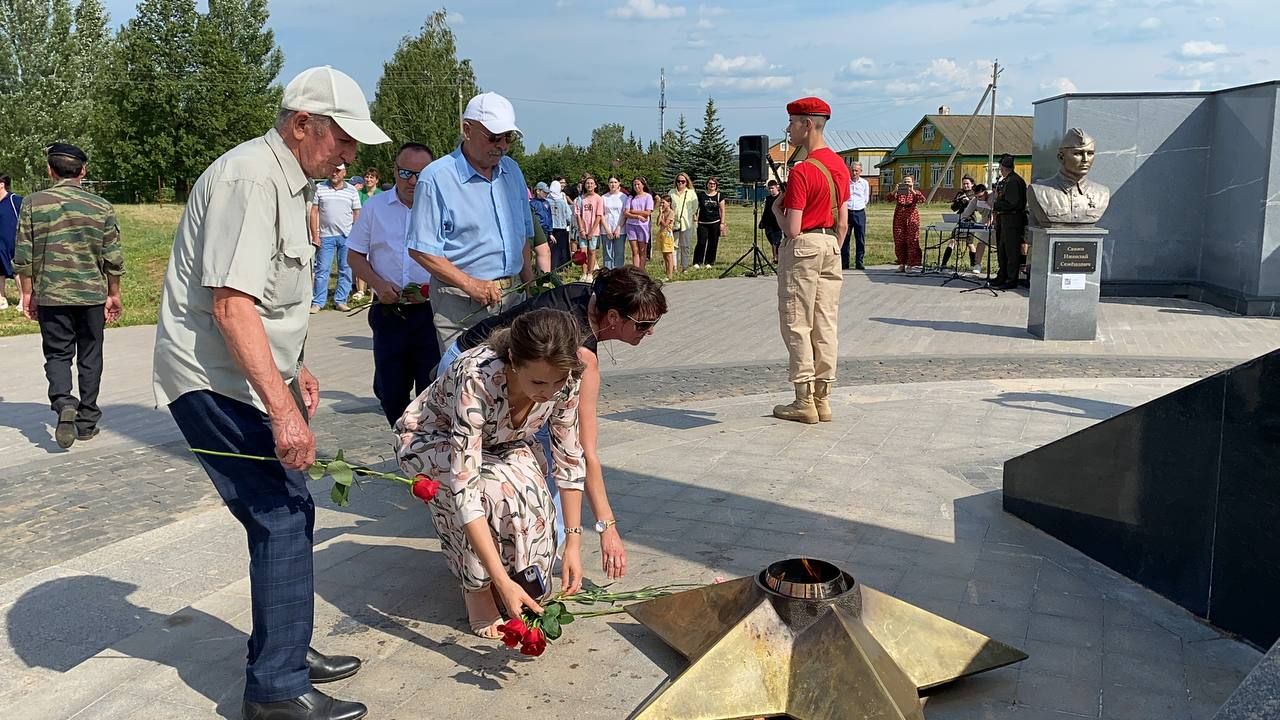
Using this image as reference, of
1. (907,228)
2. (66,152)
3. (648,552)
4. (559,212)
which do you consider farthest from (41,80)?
(648,552)

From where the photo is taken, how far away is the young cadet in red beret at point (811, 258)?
6832mm

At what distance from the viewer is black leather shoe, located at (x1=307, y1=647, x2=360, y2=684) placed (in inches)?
130

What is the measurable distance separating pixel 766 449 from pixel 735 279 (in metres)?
11.9

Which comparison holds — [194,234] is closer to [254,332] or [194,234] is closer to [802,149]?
[254,332]

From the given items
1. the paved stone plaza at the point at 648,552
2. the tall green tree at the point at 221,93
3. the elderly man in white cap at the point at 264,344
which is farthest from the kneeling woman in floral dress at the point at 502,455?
the tall green tree at the point at 221,93

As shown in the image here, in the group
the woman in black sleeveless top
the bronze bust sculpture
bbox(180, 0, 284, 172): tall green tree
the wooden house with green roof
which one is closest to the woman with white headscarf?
the bronze bust sculpture

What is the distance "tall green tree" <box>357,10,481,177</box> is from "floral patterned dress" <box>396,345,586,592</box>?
5984cm

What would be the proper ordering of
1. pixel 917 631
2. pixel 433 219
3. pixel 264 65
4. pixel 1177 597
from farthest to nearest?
pixel 264 65, pixel 433 219, pixel 1177 597, pixel 917 631

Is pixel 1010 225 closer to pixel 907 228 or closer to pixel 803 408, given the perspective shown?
pixel 907 228

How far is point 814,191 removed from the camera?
268 inches

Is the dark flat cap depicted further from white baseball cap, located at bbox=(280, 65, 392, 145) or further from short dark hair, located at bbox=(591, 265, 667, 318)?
white baseball cap, located at bbox=(280, 65, 392, 145)

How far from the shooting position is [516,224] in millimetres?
4992

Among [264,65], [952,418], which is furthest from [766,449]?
[264,65]

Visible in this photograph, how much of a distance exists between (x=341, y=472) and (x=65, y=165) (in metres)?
5.35
